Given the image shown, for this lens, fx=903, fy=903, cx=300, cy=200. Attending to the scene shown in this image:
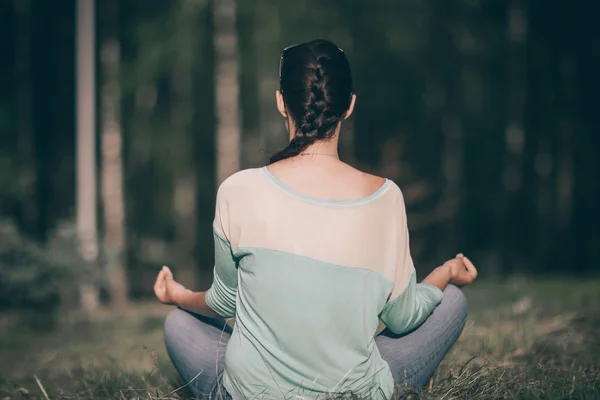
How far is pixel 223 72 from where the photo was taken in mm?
19984

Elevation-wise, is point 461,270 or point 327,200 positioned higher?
point 327,200

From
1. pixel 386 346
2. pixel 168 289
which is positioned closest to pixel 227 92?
pixel 168 289

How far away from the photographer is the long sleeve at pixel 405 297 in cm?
306

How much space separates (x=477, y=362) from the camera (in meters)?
4.58

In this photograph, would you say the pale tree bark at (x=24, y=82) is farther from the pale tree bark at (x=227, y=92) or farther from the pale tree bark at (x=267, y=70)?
the pale tree bark at (x=227, y=92)

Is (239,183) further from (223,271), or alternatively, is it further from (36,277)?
(36,277)

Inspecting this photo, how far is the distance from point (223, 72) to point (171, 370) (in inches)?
603

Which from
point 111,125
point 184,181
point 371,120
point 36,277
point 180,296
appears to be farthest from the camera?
point 184,181

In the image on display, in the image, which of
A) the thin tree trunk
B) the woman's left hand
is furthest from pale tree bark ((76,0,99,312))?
the woman's left hand

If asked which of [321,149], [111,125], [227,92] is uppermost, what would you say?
[321,149]

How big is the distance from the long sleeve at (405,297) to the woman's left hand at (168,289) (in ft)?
2.57

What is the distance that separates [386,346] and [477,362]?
1451mm

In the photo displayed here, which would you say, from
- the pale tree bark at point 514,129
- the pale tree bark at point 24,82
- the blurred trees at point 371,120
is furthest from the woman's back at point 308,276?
the pale tree bark at point 24,82

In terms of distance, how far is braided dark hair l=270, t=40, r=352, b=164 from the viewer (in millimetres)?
3062
